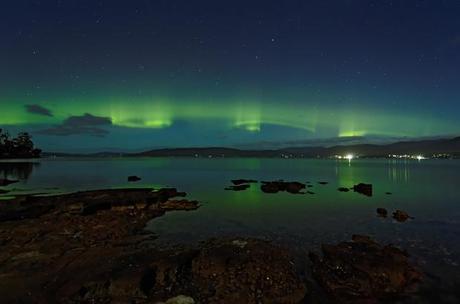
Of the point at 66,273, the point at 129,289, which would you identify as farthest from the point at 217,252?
the point at 66,273

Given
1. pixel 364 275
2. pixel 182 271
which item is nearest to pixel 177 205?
pixel 182 271

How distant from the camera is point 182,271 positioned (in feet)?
49.9

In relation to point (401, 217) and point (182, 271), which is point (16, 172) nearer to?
point (182, 271)

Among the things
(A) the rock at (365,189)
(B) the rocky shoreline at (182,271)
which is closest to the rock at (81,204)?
(B) the rocky shoreline at (182,271)

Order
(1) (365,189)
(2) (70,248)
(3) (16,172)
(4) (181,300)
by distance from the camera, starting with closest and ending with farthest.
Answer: (4) (181,300) → (2) (70,248) → (1) (365,189) → (3) (16,172)

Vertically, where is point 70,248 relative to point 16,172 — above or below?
below

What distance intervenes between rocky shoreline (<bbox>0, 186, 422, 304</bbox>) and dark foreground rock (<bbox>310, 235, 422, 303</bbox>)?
5 cm

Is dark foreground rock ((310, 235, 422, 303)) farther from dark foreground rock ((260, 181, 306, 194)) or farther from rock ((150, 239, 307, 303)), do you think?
dark foreground rock ((260, 181, 306, 194))

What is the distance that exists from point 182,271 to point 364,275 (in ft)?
29.6

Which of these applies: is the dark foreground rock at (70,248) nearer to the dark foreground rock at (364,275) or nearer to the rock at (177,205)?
the rock at (177,205)

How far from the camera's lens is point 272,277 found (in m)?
14.5

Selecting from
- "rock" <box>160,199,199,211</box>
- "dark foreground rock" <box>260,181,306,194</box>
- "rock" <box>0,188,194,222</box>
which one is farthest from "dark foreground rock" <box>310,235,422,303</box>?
"dark foreground rock" <box>260,181,306,194</box>

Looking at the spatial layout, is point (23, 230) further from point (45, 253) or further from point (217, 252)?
point (217, 252)

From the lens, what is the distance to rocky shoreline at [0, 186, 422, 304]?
13.3m
